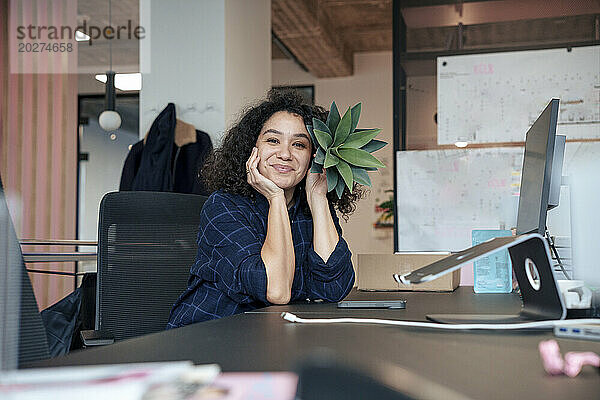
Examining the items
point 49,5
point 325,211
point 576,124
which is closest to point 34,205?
point 49,5

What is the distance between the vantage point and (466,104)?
3.62 m

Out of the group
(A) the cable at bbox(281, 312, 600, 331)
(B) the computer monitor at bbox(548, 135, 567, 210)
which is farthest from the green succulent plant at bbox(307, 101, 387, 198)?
(A) the cable at bbox(281, 312, 600, 331)

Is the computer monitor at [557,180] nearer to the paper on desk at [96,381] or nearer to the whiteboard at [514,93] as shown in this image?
the paper on desk at [96,381]

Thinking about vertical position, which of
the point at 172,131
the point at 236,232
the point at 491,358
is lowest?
the point at 491,358

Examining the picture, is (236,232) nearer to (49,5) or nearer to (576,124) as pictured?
(576,124)

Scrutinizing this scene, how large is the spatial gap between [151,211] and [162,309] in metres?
0.31

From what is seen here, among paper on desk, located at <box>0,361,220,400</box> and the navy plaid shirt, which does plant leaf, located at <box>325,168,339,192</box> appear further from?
paper on desk, located at <box>0,361,220,400</box>

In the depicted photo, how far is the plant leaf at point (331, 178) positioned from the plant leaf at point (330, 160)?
0.06 m

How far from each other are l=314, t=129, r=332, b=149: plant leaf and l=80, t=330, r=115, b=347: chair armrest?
0.75 metres

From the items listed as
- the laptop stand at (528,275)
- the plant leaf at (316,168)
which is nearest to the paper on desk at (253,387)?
the laptop stand at (528,275)

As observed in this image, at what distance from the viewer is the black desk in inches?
28.0

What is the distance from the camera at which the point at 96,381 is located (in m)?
0.62

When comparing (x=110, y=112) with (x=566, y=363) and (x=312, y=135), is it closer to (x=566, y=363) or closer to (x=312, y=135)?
(x=312, y=135)

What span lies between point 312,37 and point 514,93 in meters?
2.72
